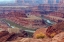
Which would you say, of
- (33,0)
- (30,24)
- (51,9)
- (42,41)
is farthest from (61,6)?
(42,41)

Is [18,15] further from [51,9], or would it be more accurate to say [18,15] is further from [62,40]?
[62,40]

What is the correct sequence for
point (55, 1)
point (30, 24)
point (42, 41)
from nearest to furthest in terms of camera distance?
1. point (42, 41)
2. point (30, 24)
3. point (55, 1)

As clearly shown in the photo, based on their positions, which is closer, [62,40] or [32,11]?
[62,40]

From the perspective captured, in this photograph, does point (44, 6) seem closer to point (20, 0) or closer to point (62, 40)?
point (20, 0)

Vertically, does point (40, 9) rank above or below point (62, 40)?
below

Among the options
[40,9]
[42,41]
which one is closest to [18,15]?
[40,9]

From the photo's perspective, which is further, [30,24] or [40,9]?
[40,9]

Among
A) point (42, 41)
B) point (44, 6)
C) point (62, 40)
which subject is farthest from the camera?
point (44, 6)

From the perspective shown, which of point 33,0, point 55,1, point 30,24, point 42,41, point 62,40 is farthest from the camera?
point 33,0

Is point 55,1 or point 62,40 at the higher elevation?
point 62,40

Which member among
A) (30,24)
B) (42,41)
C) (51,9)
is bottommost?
(51,9)
